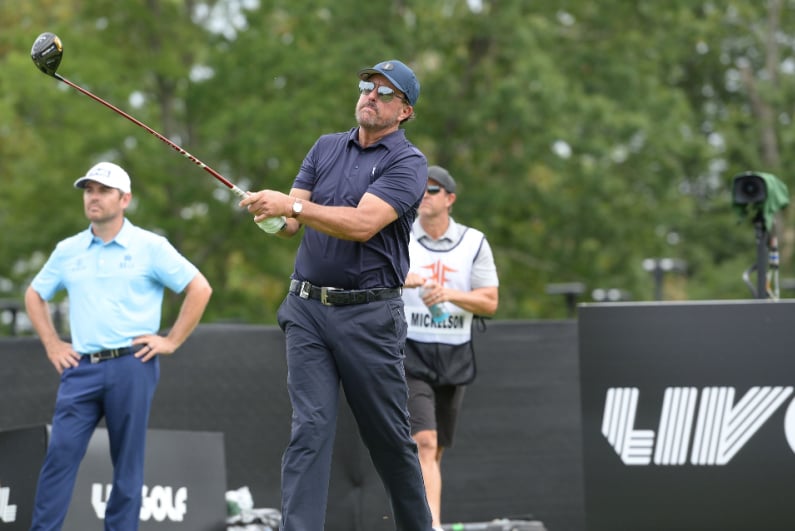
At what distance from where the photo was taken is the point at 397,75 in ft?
18.3

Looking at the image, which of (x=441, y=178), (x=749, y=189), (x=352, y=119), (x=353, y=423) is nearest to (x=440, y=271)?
(x=441, y=178)

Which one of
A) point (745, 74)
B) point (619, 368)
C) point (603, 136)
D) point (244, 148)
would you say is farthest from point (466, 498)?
point (745, 74)

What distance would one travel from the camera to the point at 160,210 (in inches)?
848

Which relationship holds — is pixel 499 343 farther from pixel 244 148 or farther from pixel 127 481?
pixel 244 148

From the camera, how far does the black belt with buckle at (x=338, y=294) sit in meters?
5.44


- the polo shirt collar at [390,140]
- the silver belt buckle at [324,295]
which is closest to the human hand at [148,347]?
the silver belt buckle at [324,295]

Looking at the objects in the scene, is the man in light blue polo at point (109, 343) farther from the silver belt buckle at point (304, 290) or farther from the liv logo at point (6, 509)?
the silver belt buckle at point (304, 290)

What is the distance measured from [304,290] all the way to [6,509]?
2.90 meters

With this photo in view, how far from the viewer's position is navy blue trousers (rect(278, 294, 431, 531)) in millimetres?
5328

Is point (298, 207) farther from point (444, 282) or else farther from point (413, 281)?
point (444, 282)

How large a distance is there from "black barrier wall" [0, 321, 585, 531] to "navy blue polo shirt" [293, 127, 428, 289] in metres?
3.01

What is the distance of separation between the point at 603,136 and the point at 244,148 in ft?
20.5

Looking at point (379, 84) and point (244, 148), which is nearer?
point (379, 84)

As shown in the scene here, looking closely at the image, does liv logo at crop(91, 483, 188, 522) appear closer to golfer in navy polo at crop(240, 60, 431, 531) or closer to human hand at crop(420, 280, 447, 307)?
human hand at crop(420, 280, 447, 307)
